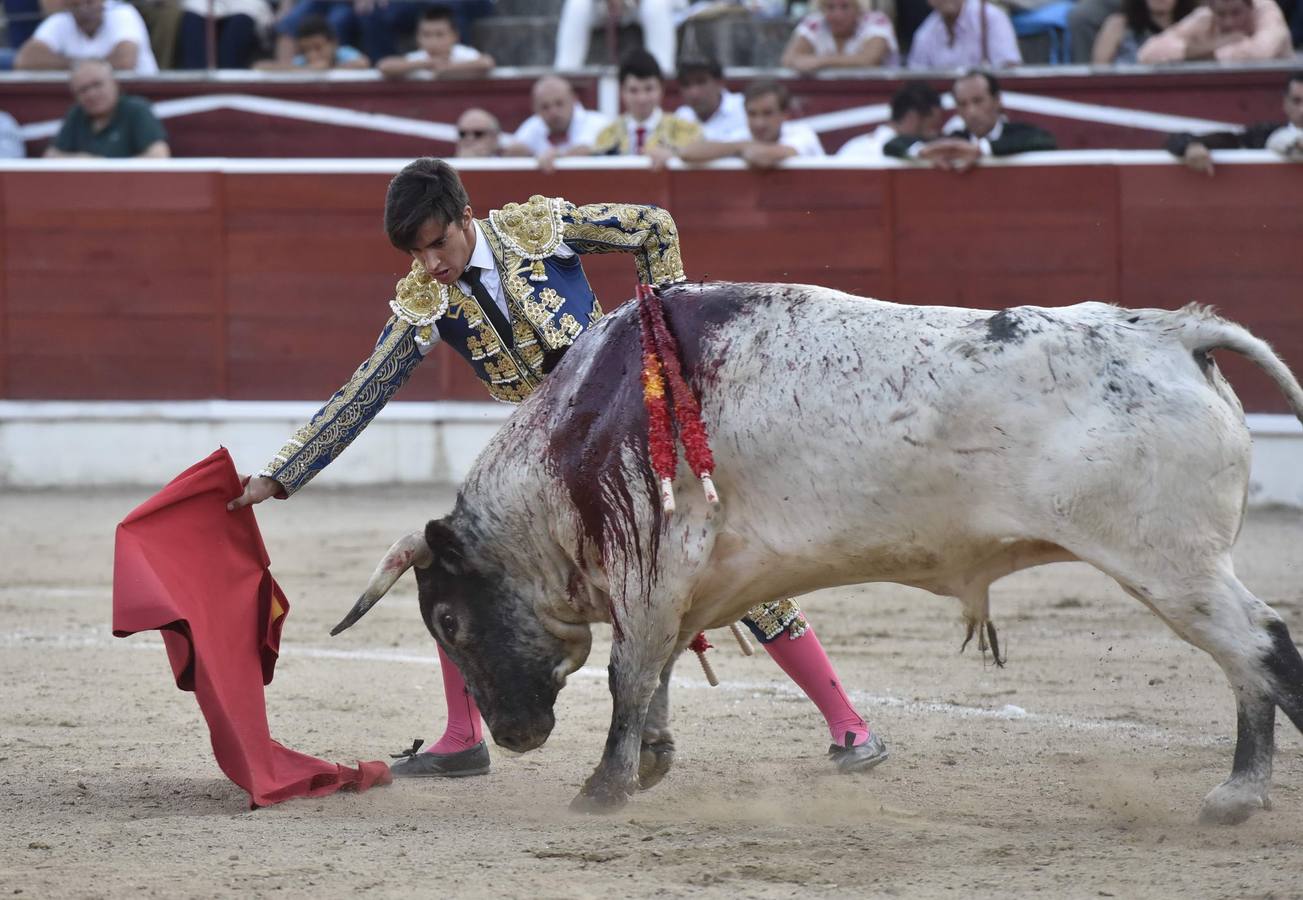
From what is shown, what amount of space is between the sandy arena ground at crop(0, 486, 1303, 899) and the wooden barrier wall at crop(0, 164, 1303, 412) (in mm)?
1788

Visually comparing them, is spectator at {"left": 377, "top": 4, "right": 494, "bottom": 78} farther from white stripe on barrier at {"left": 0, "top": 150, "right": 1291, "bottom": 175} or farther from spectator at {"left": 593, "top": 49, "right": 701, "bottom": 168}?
spectator at {"left": 593, "top": 49, "right": 701, "bottom": 168}

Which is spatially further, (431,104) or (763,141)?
(431,104)

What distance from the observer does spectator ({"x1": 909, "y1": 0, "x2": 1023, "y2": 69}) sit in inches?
302

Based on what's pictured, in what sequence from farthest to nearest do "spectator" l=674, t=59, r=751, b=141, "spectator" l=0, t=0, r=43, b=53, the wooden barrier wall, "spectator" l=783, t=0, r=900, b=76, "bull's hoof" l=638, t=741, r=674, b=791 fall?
"spectator" l=0, t=0, r=43, b=53 → "spectator" l=783, t=0, r=900, b=76 → "spectator" l=674, t=59, r=751, b=141 → the wooden barrier wall → "bull's hoof" l=638, t=741, r=674, b=791

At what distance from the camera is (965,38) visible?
25.2 feet

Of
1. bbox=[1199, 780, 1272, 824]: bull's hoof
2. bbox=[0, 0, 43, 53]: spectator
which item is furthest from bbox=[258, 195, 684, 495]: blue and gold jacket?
bbox=[0, 0, 43, 53]: spectator

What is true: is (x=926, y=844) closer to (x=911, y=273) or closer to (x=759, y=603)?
(x=759, y=603)

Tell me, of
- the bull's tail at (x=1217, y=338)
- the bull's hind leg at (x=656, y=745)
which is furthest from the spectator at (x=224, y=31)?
the bull's tail at (x=1217, y=338)

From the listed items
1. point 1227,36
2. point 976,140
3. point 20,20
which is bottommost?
point 976,140

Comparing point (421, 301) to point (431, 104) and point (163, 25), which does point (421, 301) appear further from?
point (163, 25)

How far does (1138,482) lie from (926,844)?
2.23 ft

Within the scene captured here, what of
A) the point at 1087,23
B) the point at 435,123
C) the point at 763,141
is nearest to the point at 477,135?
the point at 435,123

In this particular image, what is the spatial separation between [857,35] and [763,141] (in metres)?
0.87

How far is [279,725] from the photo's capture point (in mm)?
4023
